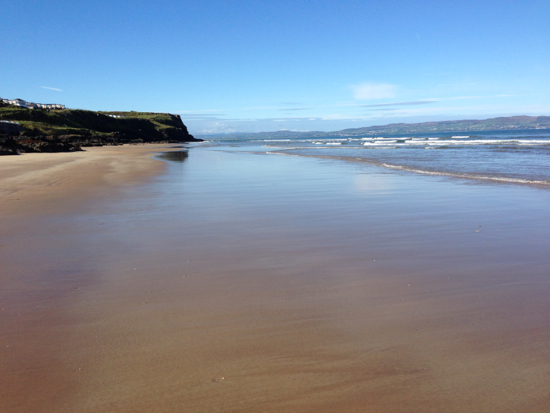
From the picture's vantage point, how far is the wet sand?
2.07 m

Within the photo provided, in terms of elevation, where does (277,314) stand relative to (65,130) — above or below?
below

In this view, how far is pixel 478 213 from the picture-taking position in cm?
663

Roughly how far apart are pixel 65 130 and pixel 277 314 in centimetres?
5395

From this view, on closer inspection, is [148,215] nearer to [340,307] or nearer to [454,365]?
[340,307]

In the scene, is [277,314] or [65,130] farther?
[65,130]

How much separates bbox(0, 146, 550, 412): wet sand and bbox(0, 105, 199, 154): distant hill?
25.9 m

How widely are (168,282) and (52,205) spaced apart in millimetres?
5669

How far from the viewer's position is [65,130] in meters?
47.8

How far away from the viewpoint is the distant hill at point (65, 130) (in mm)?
28684

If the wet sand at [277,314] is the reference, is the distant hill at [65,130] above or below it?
above

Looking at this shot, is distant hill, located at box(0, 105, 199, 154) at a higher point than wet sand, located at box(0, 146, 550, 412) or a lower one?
higher

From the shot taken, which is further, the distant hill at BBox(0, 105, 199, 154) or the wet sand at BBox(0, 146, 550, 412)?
the distant hill at BBox(0, 105, 199, 154)

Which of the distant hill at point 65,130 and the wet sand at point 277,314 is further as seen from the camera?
the distant hill at point 65,130

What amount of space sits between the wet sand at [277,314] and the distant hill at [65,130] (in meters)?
25.9
